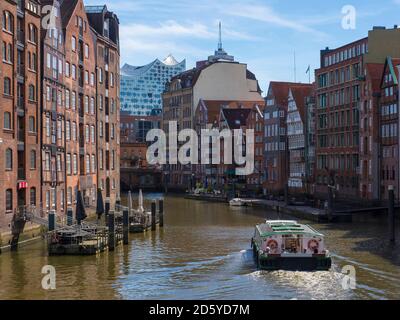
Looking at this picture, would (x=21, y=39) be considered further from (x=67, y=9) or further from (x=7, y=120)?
(x=67, y=9)

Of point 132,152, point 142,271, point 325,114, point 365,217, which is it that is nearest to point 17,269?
point 142,271

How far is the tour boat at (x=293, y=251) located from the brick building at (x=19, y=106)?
57.7 ft

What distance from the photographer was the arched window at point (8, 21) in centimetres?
4509

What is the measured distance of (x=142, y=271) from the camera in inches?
1435

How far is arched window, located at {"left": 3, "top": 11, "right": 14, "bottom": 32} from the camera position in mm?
45094

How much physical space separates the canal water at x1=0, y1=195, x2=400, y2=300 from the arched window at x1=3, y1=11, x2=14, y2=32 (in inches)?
574

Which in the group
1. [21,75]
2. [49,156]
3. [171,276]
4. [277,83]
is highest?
[277,83]

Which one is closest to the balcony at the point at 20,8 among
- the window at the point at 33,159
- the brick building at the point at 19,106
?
the brick building at the point at 19,106

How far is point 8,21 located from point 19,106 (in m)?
6.09

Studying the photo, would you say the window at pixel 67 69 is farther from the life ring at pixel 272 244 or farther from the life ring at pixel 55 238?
the life ring at pixel 272 244

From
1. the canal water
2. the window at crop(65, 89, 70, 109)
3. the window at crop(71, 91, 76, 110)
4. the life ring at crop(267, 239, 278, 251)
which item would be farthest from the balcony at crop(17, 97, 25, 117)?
the life ring at crop(267, 239, 278, 251)

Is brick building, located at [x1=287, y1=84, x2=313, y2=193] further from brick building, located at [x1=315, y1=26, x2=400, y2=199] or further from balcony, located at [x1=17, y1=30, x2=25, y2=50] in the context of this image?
balcony, located at [x1=17, y1=30, x2=25, y2=50]
